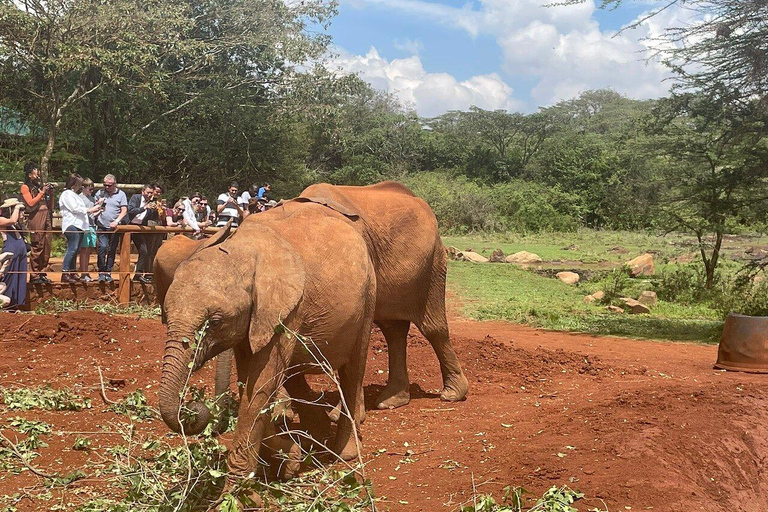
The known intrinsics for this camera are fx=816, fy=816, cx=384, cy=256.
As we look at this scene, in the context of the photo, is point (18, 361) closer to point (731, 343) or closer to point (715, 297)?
point (731, 343)

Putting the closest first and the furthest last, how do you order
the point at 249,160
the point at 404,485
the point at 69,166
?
the point at 404,485 < the point at 69,166 < the point at 249,160

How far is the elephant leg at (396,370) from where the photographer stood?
313 inches

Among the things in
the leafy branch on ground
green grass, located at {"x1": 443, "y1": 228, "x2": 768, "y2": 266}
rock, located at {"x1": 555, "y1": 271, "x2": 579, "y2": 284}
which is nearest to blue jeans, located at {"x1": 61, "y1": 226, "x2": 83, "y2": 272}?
the leafy branch on ground

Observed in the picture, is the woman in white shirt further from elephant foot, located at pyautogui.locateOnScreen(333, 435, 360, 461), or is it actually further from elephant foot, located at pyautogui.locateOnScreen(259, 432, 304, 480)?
elephant foot, located at pyautogui.locateOnScreen(259, 432, 304, 480)

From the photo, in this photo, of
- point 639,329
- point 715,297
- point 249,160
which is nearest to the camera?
point 639,329

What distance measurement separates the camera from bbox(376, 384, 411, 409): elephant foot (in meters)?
7.89

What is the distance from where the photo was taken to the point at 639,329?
555 inches

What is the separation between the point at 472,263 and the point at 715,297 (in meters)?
7.27

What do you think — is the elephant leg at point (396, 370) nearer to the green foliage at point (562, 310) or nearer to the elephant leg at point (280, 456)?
the elephant leg at point (280, 456)

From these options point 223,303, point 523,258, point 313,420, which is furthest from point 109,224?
point 523,258

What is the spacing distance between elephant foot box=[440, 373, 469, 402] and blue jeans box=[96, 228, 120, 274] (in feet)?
21.5

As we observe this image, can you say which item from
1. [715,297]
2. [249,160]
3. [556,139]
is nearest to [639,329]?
[715,297]

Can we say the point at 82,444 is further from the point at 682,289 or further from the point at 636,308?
the point at 682,289

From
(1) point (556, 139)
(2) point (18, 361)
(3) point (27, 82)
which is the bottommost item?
(2) point (18, 361)
